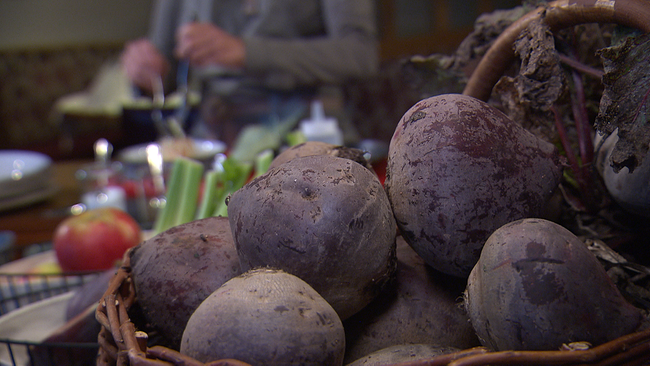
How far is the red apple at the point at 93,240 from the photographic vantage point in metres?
1.13

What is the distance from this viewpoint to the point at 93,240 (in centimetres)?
114

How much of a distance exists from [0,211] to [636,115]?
1886 millimetres

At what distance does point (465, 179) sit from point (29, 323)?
0.76 metres

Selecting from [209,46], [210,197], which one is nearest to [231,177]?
[210,197]

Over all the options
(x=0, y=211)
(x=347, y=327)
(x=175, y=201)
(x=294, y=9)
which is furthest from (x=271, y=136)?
(x=347, y=327)

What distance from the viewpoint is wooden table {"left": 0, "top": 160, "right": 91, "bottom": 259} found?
1.44m

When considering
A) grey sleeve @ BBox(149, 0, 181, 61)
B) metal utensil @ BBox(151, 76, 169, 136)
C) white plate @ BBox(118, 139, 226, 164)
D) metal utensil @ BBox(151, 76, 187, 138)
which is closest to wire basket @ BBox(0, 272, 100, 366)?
white plate @ BBox(118, 139, 226, 164)

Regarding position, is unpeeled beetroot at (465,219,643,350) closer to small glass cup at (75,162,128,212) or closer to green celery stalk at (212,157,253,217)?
green celery stalk at (212,157,253,217)

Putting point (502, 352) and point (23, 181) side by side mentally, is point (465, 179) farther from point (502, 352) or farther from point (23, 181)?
point (23, 181)

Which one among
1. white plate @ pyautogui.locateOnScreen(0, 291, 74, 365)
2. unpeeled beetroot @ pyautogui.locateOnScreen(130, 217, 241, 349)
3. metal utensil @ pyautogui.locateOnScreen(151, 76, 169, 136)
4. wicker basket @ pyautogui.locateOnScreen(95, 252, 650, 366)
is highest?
wicker basket @ pyautogui.locateOnScreen(95, 252, 650, 366)

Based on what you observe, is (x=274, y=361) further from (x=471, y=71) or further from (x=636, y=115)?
(x=471, y=71)

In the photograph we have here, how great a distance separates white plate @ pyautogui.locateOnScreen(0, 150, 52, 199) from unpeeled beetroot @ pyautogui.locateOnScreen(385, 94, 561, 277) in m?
1.62

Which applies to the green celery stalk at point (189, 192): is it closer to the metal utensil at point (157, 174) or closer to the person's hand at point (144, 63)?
the metal utensil at point (157, 174)

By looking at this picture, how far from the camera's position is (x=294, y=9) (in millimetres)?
2072
